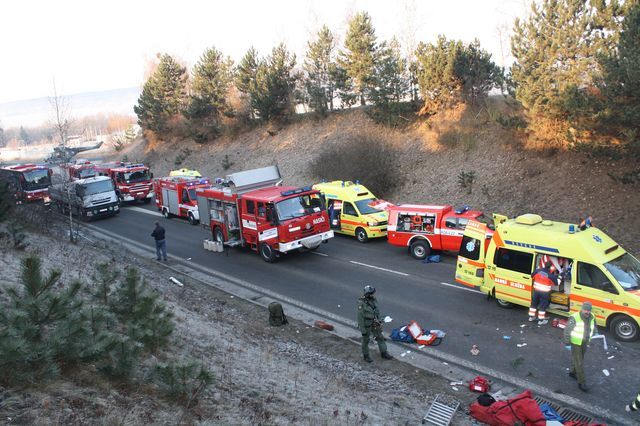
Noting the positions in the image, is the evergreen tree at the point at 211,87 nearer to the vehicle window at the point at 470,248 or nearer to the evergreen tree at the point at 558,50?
the evergreen tree at the point at 558,50

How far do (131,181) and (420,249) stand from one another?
2225cm

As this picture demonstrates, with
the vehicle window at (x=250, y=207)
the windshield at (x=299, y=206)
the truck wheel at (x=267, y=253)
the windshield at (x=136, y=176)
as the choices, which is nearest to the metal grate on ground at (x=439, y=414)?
the windshield at (x=299, y=206)

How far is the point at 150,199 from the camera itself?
33438 millimetres

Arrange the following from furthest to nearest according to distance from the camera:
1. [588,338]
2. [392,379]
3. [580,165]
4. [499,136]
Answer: [499,136]
[580,165]
[392,379]
[588,338]

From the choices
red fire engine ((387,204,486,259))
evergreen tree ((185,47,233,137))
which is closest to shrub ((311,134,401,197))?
red fire engine ((387,204,486,259))

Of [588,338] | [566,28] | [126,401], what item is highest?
[566,28]

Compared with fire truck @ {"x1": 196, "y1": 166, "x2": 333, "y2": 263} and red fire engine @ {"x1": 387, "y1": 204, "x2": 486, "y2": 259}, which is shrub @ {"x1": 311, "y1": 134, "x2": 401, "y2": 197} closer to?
fire truck @ {"x1": 196, "y1": 166, "x2": 333, "y2": 263}

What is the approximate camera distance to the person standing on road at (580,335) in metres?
8.06

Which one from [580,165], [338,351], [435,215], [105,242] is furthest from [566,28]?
[105,242]

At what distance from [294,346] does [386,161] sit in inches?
735

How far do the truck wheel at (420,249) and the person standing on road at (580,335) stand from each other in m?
8.31

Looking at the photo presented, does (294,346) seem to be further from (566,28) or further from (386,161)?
(386,161)

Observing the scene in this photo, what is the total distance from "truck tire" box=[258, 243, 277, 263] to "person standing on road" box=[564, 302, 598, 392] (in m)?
10.8

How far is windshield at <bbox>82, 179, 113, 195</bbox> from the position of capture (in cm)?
2673
